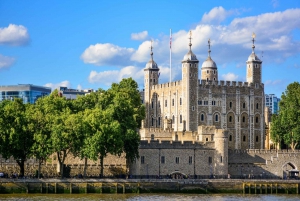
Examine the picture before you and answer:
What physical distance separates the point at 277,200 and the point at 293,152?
57.4 feet

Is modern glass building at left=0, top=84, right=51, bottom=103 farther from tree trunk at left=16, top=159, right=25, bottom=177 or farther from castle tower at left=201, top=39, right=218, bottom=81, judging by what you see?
tree trunk at left=16, top=159, right=25, bottom=177

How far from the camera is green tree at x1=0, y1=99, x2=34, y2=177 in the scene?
265 ft

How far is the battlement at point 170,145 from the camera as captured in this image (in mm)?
88688

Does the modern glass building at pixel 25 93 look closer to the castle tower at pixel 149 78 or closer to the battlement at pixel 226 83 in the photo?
the castle tower at pixel 149 78

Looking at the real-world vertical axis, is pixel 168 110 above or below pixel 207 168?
above

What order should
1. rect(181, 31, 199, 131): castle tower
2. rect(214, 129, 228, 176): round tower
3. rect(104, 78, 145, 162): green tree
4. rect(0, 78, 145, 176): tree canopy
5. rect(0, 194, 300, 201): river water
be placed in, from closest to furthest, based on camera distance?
rect(0, 194, 300, 201): river water, rect(0, 78, 145, 176): tree canopy, rect(104, 78, 145, 162): green tree, rect(214, 129, 228, 176): round tower, rect(181, 31, 199, 131): castle tower

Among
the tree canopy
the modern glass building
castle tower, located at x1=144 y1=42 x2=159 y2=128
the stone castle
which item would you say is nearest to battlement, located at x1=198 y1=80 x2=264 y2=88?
the stone castle

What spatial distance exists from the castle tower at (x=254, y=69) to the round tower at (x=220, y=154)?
2688cm

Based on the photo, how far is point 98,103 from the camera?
95.5m

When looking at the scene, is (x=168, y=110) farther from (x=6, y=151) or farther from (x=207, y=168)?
(x=6, y=151)

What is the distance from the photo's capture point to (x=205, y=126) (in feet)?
305

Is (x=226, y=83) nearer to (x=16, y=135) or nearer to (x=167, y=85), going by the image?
(x=167, y=85)

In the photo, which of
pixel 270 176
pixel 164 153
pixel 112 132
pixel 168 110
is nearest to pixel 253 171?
pixel 270 176

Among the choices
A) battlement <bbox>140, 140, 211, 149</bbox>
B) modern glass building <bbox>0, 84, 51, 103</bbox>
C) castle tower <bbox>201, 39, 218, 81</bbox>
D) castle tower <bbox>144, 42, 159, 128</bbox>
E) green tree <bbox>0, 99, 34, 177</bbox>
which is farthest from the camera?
modern glass building <bbox>0, 84, 51, 103</bbox>
